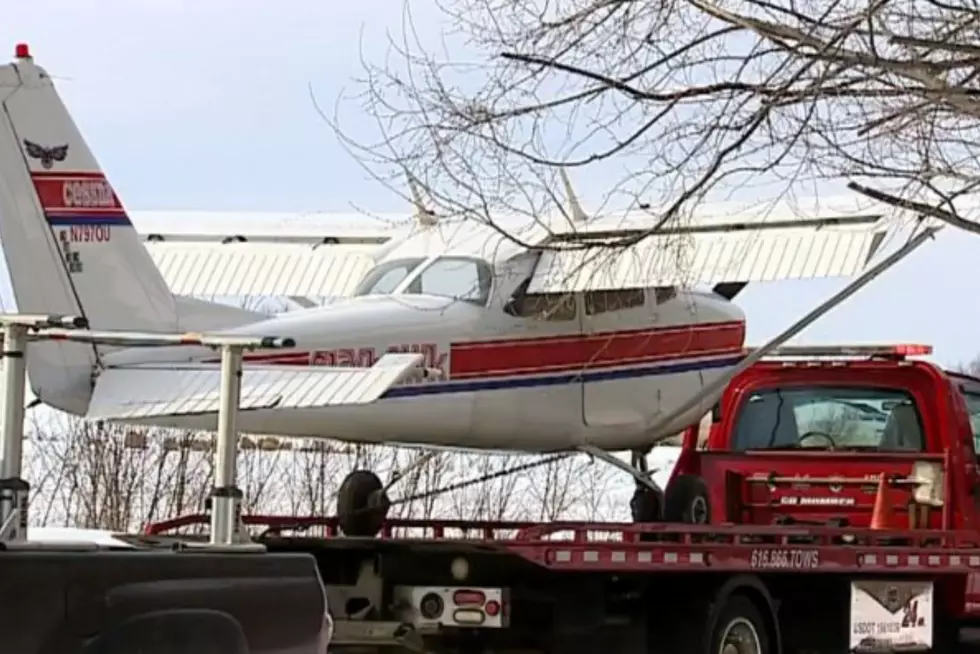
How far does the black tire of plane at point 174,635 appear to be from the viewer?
156 inches

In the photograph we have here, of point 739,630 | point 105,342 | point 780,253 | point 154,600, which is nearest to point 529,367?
point 780,253

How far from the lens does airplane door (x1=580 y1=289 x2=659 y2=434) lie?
14.4 metres

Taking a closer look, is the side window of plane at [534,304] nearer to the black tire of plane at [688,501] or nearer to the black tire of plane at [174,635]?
the black tire of plane at [688,501]

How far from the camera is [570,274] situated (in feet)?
32.1

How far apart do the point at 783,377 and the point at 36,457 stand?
6907mm

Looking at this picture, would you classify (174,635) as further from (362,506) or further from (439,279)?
(439,279)

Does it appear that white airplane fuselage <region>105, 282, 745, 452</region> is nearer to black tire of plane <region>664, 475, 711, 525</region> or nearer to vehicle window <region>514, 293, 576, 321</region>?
vehicle window <region>514, 293, 576, 321</region>

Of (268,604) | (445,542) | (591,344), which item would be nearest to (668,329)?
(591,344)

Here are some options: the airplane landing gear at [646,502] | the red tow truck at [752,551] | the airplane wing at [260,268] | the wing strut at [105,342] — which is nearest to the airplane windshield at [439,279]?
the red tow truck at [752,551]

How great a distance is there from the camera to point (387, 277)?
535 inches

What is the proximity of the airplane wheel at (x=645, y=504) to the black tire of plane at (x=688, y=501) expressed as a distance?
199 centimetres

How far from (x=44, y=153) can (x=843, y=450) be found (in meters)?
5.17

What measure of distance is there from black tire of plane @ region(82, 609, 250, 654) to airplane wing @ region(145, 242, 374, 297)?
12495 mm

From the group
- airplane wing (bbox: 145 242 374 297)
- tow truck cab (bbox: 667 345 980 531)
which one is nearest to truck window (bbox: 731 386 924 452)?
tow truck cab (bbox: 667 345 980 531)
